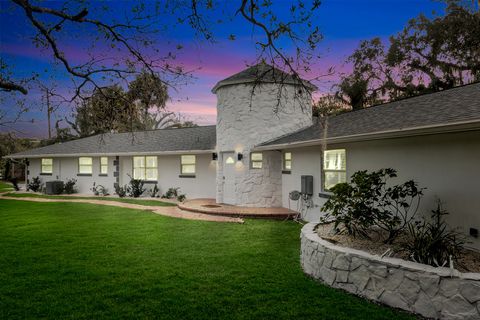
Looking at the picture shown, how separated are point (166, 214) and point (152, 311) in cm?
840

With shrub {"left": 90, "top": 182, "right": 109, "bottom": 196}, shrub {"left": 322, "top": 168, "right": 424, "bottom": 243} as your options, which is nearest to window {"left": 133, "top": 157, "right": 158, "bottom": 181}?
shrub {"left": 90, "top": 182, "right": 109, "bottom": 196}

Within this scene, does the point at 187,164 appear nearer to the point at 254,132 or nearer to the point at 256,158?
the point at 256,158

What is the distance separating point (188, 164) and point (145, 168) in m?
3.05

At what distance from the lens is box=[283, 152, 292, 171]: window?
1330cm

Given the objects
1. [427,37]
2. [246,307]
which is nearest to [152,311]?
[246,307]

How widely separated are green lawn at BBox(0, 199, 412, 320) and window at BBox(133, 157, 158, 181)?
8891 millimetres

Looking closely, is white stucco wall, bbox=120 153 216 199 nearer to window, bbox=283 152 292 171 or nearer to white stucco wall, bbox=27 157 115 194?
white stucco wall, bbox=27 157 115 194

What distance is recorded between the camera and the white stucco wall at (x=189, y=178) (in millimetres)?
17234

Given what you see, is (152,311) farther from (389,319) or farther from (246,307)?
(389,319)

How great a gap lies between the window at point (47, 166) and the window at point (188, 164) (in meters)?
10.7

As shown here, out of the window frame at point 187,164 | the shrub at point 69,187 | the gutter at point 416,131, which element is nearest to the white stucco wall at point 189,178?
the window frame at point 187,164

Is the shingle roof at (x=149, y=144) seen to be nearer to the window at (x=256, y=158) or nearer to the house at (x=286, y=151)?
the house at (x=286, y=151)

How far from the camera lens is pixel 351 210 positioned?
6.23 metres

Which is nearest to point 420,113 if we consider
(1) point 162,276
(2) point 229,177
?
(1) point 162,276
